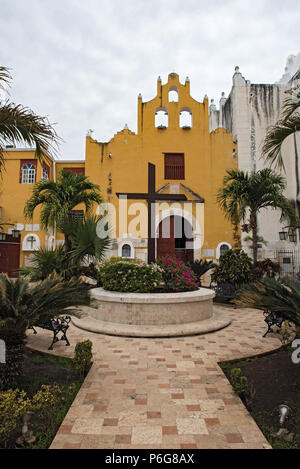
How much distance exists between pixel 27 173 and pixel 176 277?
1243 centimetres

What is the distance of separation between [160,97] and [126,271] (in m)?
12.5

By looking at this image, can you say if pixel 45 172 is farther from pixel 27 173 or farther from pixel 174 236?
pixel 174 236

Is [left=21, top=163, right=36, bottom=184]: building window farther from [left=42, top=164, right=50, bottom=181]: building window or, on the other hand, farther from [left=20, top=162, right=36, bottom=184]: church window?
[left=42, top=164, right=50, bottom=181]: building window

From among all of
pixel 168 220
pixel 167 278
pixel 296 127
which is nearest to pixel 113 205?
pixel 168 220

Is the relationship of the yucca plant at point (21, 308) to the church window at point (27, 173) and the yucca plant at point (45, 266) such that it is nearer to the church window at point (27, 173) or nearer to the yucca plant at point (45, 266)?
the yucca plant at point (45, 266)

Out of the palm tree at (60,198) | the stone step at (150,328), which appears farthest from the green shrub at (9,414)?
the palm tree at (60,198)

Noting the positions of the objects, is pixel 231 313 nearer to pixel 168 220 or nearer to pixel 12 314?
pixel 12 314

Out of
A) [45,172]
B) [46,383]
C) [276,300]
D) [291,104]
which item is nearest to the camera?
[276,300]

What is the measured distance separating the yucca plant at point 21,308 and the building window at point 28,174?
554 inches

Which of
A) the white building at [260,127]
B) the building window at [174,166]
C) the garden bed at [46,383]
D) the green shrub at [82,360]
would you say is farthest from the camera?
the building window at [174,166]

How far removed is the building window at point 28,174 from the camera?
1664 centimetres

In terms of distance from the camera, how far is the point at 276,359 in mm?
4645

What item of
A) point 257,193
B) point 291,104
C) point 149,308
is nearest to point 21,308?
point 149,308

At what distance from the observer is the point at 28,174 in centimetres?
1667
